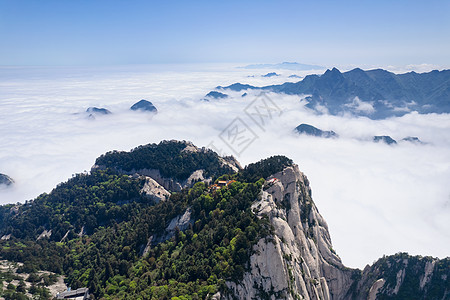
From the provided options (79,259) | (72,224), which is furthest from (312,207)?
(72,224)

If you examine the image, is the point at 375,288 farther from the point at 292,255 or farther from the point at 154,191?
the point at 154,191

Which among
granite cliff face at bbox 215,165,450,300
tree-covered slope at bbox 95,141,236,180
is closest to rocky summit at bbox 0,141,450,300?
granite cliff face at bbox 215,165,450,300

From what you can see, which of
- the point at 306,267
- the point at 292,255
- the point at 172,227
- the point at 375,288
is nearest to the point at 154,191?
the point at 172,227

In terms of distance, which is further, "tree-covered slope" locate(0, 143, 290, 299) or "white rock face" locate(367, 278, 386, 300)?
"white rock face" locate(367, 278, 386, 300)

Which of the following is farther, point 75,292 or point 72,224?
point 72,224

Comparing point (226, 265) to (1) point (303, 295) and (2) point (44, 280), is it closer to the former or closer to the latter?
(1) point (303, 295)

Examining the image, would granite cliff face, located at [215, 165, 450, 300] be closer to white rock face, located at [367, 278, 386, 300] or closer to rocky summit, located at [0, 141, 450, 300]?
white rock face, located at [367, 278, 386, 300]
